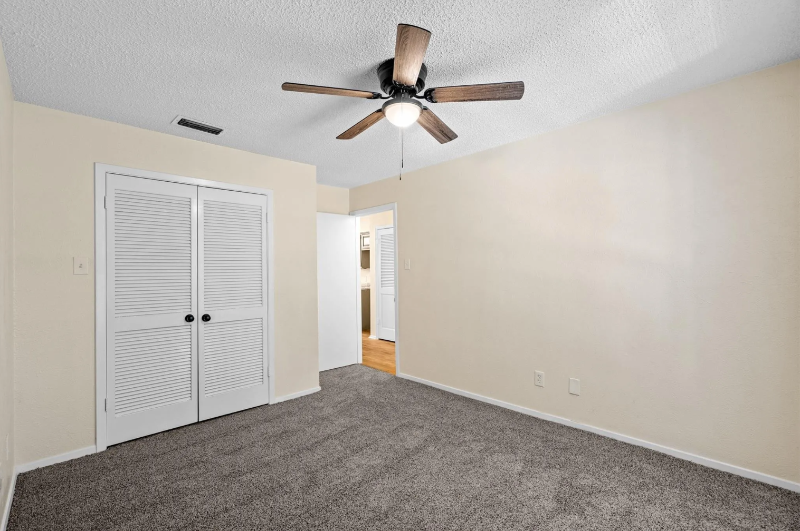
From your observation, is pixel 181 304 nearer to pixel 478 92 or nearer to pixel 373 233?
pixel 478 92

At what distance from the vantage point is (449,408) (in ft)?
10.9

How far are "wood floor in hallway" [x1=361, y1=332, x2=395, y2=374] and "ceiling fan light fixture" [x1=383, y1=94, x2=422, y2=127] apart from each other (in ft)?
10.9

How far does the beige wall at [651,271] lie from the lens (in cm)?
208

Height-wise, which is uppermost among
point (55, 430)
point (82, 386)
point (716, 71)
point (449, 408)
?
point (716, 71)

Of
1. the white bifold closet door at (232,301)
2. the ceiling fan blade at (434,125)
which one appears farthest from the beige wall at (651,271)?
the white bifold closet door at (232,301)

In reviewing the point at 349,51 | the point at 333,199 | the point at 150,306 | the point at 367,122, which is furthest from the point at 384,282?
the point at 349,51

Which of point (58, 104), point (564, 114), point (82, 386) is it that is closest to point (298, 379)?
point (82, 386)

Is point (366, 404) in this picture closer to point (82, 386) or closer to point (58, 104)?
point (82, 386)

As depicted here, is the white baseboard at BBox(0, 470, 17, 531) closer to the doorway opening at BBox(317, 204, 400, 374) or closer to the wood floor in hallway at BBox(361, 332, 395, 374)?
the doorway opening at BBox(317, 204, 400, 374)

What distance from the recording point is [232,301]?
130 inches

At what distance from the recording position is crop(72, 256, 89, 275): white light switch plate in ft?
8.29

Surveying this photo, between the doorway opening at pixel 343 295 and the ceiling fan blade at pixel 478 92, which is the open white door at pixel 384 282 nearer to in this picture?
the doorway opening at pixel 343 295

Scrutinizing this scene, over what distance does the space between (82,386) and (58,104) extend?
190cm

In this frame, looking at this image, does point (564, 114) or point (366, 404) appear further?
point (366, 404)
